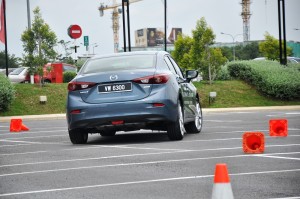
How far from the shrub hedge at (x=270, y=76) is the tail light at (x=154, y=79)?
2227cm

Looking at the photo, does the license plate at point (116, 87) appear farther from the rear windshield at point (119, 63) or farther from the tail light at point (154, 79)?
the rear windshield at point (119, 63)

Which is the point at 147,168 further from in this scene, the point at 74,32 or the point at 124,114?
the point at 74,32

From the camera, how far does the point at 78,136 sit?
1444cm

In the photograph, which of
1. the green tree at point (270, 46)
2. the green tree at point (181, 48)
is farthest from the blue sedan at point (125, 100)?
the green tree at point (270, 46)

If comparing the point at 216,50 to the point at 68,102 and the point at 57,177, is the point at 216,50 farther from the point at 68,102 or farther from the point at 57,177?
the point at 57,177

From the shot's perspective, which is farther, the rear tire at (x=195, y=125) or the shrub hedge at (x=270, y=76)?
the shrub hedge at (x=270, y=76)

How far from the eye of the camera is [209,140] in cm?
1426

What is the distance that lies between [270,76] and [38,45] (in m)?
10.5

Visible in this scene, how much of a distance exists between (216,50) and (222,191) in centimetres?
3298

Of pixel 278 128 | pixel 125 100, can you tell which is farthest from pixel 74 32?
pixel 125 100

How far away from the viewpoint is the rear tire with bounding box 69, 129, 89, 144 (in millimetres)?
14281

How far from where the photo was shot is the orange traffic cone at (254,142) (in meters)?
11.4

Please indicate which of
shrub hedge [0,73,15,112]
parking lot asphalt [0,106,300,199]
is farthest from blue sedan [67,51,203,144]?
shrub hedge [0,73,15,112]

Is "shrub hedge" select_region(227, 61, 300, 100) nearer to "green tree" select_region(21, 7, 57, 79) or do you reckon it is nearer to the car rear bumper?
"green tree" select_region(21, 7, 57, 79)
